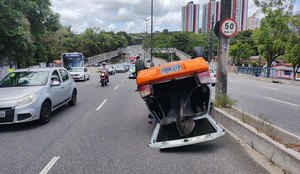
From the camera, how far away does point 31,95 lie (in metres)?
7.42

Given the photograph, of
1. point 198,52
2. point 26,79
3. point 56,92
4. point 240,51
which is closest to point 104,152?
point 198,52

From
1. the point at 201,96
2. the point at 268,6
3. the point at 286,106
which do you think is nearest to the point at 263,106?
the point at 286,106

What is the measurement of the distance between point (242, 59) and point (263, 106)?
59.4 meters

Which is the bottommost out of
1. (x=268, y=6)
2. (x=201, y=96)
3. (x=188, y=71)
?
(x=201, y=96)

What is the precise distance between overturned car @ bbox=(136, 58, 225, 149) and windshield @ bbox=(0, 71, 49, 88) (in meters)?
3.63

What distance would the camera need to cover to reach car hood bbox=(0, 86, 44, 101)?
7.18 metres

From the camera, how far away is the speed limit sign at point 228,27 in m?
8.85

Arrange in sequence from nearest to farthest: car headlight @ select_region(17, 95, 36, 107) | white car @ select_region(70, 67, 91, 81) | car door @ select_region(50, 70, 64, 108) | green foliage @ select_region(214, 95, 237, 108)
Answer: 1. car headlight @ select_region(17, 95, 36, 107)
2. green foliage @ select_region(214, 95, 237, 108)
3. car door @ select_region(50, 70, 64, 108)
4. white car @ select_region(70, 67, 91, 81)

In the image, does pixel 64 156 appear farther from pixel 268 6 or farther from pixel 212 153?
pixel 268 6

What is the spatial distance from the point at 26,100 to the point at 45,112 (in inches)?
31.2

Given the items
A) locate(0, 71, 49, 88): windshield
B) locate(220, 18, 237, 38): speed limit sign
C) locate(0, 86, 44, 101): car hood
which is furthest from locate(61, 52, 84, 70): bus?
locate(220, 18, 237, 38): speed limit sign

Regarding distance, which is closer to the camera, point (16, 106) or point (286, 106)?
point (16, 106)

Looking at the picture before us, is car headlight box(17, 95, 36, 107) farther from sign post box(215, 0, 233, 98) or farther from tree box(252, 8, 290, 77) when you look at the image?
tree box(252, 8, 290, 77)

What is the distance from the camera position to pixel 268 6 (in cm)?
3419
